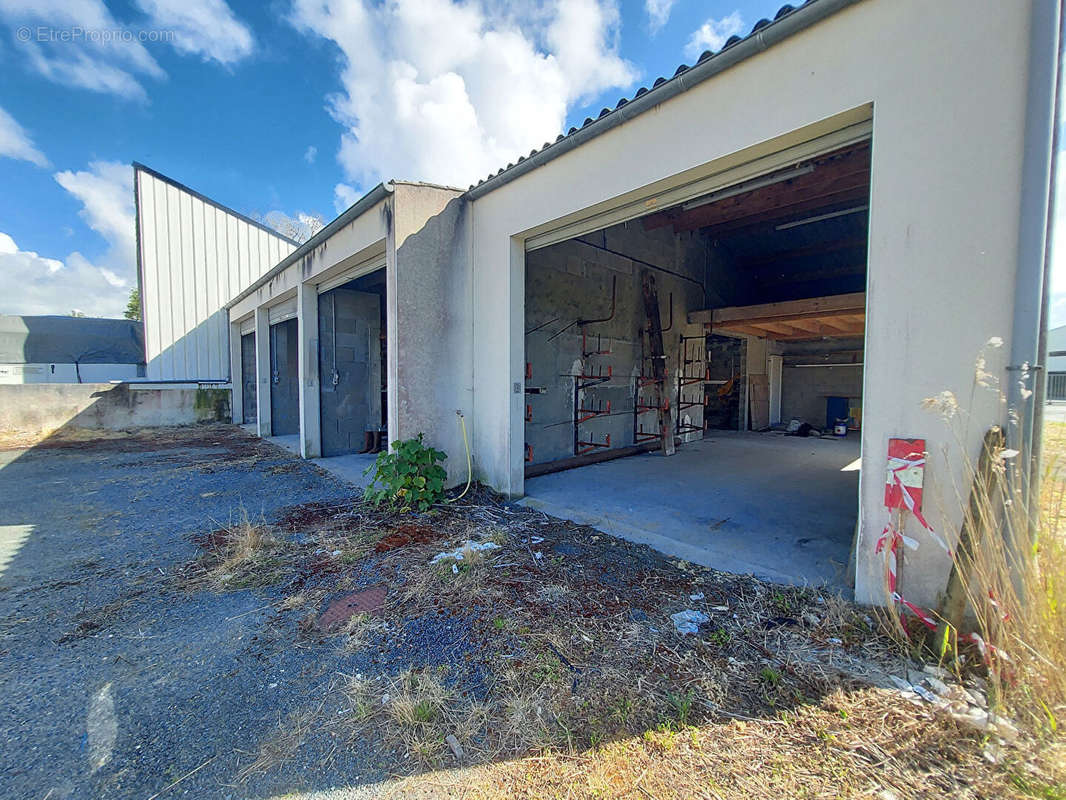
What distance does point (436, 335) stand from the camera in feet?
14.5

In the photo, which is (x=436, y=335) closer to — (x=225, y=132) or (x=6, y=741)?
(x=6, y=741)

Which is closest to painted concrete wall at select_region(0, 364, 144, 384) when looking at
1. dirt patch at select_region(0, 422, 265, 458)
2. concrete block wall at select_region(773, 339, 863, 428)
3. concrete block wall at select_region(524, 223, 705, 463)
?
dirt patch at select_region(0, 422, 265, 458)

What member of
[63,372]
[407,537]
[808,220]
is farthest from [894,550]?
[63,372]

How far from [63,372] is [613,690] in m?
21.1

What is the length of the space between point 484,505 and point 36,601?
9.74 feet

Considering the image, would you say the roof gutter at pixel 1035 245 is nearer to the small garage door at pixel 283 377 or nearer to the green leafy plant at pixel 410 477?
the green leafy plant at pixel 410 477

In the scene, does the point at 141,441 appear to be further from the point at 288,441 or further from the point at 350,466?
the point at 350,466

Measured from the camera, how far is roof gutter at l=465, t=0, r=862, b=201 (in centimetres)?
219

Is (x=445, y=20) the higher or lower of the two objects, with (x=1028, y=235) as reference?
higher

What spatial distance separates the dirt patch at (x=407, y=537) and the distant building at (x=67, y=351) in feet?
51.6

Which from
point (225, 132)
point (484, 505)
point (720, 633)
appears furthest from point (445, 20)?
point (225, 132)

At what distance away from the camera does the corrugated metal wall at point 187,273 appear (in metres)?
10.5

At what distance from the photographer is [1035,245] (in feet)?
5.60

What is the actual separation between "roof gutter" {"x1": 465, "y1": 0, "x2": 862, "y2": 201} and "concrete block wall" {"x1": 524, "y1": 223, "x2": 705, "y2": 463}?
201 cm
